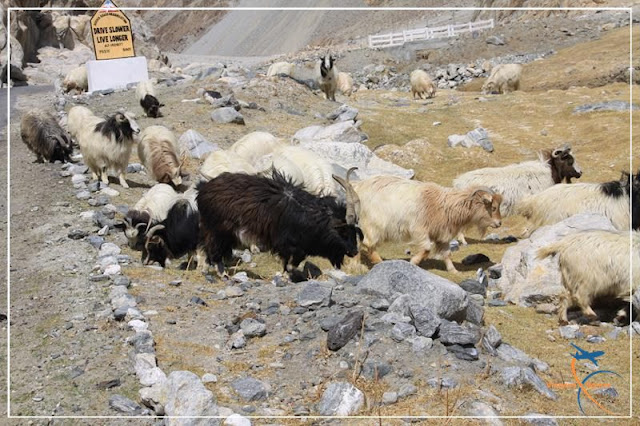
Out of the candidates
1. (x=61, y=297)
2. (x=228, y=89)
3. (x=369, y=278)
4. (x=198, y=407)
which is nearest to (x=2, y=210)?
(x=61, y=297)

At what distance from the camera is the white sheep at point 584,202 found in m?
11.1

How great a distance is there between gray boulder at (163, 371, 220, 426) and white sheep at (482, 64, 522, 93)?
25.2m

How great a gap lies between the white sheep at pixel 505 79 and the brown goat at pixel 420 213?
19066mm

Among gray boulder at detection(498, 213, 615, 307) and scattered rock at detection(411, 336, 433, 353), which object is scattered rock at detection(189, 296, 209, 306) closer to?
scattered rock at detection(411, 336, 433, 353)

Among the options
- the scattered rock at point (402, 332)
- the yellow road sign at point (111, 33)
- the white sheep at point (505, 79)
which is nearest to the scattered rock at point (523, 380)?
the scattered rock at point (402, 332)

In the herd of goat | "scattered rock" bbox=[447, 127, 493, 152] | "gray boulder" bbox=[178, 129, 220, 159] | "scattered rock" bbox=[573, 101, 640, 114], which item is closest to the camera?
the herd of goat

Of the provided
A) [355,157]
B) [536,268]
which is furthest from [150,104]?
[536,268]

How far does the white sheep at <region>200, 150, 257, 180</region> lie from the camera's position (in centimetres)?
1200

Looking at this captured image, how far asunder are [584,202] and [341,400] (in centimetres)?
700

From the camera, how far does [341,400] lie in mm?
5539

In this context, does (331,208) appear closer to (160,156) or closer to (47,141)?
(160,156)

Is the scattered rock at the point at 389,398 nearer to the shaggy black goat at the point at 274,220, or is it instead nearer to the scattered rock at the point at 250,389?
the scattered rock at the point at 250,389

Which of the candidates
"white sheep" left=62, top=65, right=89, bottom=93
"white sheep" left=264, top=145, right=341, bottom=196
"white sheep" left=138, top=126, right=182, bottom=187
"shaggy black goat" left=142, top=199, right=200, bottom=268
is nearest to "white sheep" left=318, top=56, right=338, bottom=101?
"white sheep" left=62, top=65, right=89, bottom=93

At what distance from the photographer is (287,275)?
9.67m
